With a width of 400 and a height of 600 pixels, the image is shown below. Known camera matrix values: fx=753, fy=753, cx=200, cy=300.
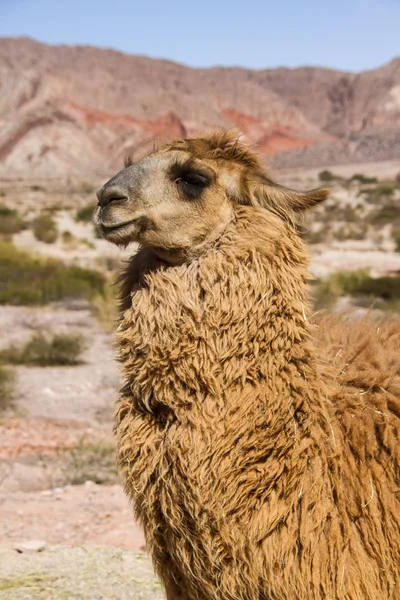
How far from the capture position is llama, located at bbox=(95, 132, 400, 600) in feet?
10.4

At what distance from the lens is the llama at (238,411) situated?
316 cm

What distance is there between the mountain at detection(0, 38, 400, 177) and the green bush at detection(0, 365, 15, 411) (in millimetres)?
53864

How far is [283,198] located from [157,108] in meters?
88.7

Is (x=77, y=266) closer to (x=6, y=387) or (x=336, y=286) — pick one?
(x=336, y=286)

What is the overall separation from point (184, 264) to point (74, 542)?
338 centimetres

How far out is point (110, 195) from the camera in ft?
11.3

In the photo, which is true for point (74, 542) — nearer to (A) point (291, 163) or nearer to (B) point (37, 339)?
(B) point (37, 339)

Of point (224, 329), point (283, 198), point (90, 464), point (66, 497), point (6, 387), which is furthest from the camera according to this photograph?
point (6, 387)

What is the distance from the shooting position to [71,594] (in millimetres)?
4965

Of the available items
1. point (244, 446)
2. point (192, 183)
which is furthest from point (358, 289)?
point (244, 446)

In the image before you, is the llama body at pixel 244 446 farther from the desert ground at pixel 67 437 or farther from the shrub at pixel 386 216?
the shrub at pixel 386 216

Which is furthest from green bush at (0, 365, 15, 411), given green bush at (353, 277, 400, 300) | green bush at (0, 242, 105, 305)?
green bush at (353, 277, 400, 300)

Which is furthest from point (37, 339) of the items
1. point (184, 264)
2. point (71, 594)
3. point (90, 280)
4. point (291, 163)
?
point (291, 163)

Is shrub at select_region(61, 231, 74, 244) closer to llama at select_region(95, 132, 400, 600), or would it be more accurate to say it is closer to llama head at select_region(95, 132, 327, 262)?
llama head at select_region(95, 132, 327, 262)
